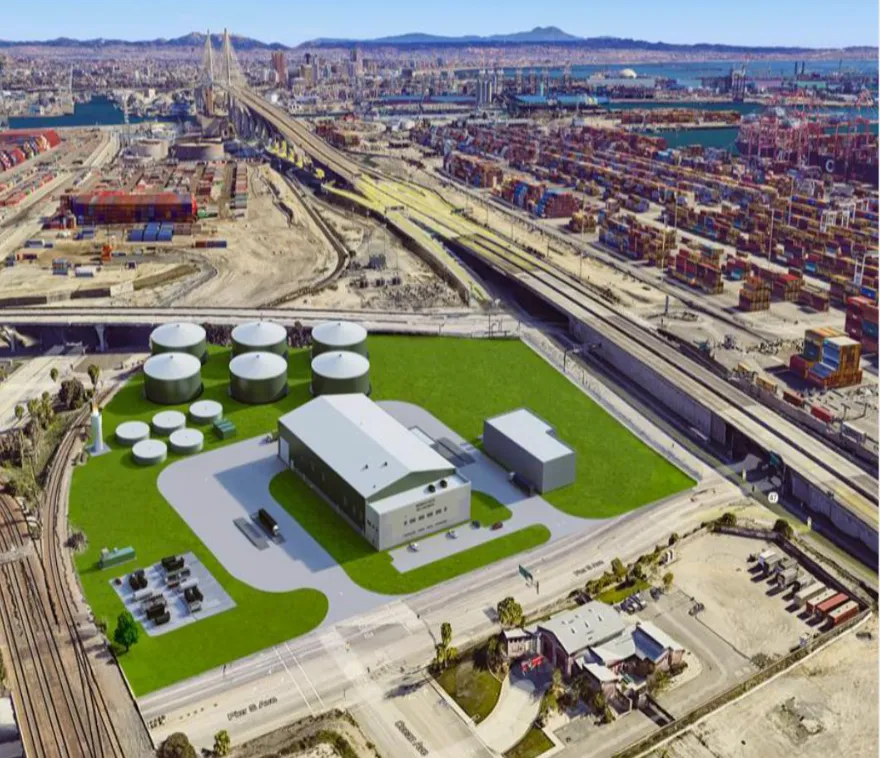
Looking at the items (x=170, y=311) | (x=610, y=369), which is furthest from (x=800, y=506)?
(x=170, y=311)

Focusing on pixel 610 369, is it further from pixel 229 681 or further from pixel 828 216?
pixel 828 216

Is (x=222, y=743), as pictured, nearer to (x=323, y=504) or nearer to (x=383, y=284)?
(x=323, y=504)

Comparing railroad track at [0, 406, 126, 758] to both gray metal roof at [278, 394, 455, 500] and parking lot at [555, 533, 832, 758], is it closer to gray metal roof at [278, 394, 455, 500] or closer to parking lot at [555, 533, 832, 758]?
gray metal roof at [278, 394, 455, 500]

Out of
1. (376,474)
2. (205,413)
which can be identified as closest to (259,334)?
(205,413)

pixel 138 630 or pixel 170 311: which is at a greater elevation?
pixel 170 311

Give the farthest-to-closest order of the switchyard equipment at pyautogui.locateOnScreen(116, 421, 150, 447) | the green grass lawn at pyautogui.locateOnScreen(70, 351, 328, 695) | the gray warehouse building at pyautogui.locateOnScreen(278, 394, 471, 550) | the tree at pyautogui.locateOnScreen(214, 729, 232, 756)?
the switchyard equipment at pyautogui.locateOnScreen(116, 421, 150, 447) < the gray warehouse building at pyautogui.locateOnScreen(278, 394, 471, 550) < the green grass lawn at pyautogui.locateOnScreen(70, 351, 328, 695) < the tree at pyautogui.locateOnScreen(214, 729, 232, 756)

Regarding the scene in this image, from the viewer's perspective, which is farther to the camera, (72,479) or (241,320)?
(241,320)

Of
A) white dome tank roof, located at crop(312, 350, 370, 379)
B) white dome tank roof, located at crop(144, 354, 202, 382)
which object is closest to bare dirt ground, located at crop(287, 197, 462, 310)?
white dome tank roof, located at crop(312, 350, 370, 379)

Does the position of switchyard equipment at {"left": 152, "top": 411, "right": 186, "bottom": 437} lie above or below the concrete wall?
above
